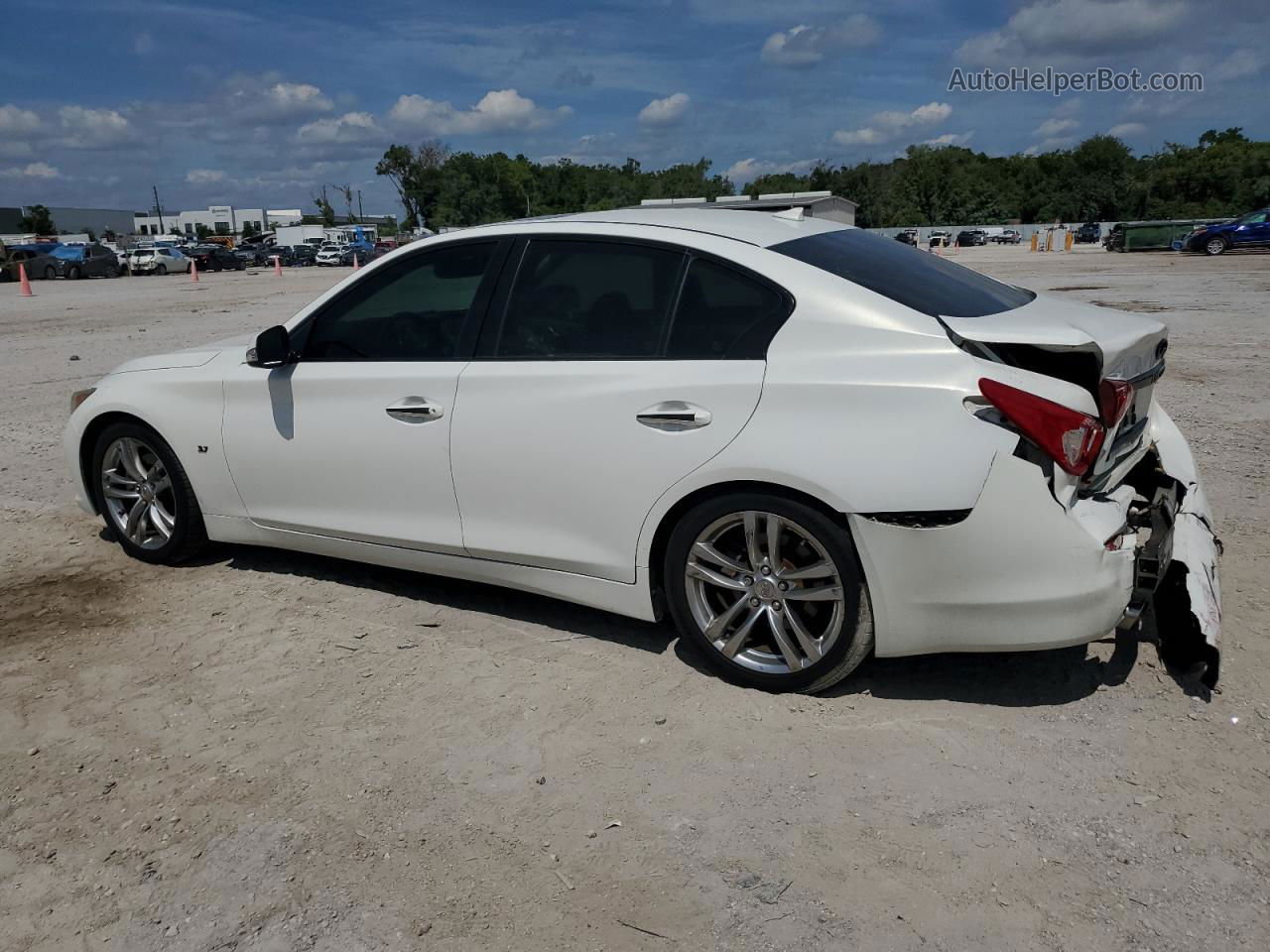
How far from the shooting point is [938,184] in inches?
4119

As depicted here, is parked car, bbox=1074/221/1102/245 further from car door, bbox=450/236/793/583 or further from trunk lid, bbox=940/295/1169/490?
car door, bbox=450/236/793/583

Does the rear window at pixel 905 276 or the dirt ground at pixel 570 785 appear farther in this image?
the rear window at pixel 905 276

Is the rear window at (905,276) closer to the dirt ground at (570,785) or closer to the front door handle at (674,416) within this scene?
the front door handle at (674,416)

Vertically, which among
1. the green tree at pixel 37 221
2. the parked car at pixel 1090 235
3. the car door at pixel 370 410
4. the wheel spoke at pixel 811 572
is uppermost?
the green tree at pixel 37 221

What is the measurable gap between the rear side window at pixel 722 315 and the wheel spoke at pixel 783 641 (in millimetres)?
919

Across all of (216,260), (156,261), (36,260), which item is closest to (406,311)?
(36,260)

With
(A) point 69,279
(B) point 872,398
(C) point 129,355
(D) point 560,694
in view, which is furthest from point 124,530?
(A) point 69,279

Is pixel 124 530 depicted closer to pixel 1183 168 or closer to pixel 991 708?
pixel 991 708

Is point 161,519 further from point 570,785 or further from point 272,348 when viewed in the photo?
point 570,785

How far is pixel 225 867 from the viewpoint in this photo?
2.78 metres

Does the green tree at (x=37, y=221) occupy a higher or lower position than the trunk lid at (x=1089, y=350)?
higher

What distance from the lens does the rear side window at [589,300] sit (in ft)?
12.2

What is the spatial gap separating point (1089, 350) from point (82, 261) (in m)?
48.2

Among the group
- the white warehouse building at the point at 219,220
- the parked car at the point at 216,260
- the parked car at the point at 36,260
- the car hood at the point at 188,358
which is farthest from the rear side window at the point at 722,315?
the white warehouse building at the point at 219,220
